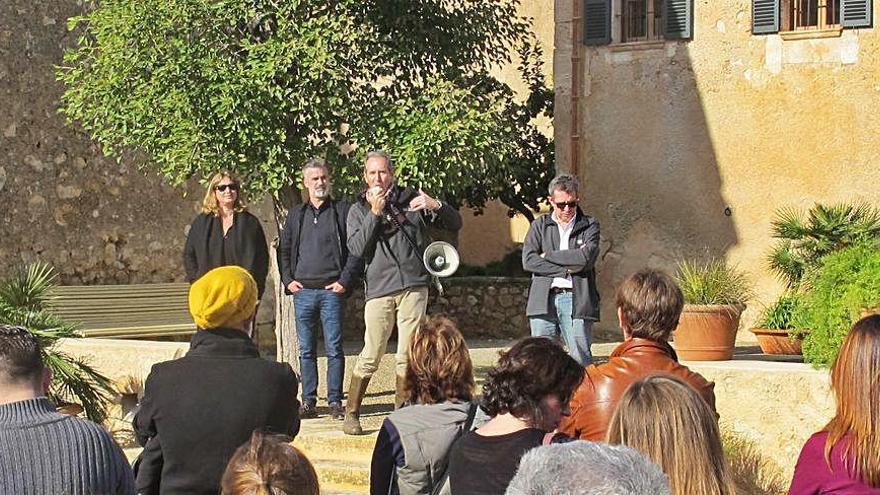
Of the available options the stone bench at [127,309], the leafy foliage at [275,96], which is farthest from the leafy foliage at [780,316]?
the stone bench at [127,309]

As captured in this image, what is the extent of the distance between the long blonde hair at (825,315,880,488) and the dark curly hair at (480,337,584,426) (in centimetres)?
82

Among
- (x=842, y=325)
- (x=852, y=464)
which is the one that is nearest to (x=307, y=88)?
(x=842, y=325)

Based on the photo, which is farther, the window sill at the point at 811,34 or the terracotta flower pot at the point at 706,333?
the window sill at the point at 811,34

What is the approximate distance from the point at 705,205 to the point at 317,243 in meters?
7.49

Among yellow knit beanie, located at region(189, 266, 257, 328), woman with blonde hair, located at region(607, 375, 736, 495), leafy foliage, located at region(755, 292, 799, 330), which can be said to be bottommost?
leafy foliage, located at region(755, 292, 799, 330)

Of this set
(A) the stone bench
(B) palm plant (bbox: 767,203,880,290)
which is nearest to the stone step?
(B) palm plant (bbox: 767,203,880,290)

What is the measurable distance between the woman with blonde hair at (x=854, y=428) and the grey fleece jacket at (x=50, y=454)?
79.3 inches

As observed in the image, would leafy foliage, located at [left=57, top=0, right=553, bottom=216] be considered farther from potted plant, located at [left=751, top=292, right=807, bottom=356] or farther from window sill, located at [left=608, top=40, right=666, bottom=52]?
window sill, located at [left=608, top=40, right=666, bottom=52]

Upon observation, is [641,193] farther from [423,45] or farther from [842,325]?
[842,325]

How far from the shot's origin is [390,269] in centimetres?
889

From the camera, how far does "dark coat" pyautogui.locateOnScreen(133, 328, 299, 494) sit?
463 cm

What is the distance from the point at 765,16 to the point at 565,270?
6921mm

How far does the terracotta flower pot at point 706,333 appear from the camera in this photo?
30.0ft

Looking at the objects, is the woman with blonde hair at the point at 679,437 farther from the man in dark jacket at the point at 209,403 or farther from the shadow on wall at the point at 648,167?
the shadow on wall at the point at 648,167
